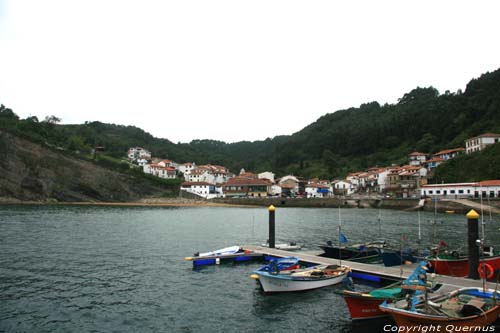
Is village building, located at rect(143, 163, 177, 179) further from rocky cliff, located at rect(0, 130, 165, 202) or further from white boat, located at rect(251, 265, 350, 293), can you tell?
white boat, located at rect(251, 265, 350, 293)

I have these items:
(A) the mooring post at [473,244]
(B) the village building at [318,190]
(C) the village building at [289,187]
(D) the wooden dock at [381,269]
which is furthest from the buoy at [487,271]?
(C) the village building at [289,187]

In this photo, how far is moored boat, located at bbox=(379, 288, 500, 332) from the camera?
12.6 m

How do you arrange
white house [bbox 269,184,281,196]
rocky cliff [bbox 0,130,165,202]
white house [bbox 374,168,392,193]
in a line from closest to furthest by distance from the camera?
rocky cliff [bbox 0,130,165,202] → white house [bbox 374,168,392,193] → white house [bbox 269,184,281,196]

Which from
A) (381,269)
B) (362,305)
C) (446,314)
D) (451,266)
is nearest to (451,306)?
(446,314)

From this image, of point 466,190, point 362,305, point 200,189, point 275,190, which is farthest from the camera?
point 275,190

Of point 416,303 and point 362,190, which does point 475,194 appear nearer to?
point 362,190

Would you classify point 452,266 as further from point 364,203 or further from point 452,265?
point 364,203

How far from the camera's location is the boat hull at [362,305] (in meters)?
15.5

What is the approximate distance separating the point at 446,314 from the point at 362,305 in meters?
3.49

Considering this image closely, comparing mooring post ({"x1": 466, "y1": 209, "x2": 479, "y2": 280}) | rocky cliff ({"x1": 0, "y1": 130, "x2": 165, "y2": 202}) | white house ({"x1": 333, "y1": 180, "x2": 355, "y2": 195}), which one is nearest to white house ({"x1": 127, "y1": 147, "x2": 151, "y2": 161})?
rocky cliff ({"x1": 0, "y1": 130, "x2": 165, "y2": 202})

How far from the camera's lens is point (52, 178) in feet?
333

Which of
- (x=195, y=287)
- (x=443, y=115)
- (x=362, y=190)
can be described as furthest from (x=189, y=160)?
(x=195, y=287)

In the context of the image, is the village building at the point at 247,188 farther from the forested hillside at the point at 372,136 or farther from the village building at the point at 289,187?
the forested hillside at the point at 372,136

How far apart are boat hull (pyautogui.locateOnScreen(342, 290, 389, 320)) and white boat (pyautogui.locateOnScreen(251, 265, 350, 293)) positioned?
446cm
